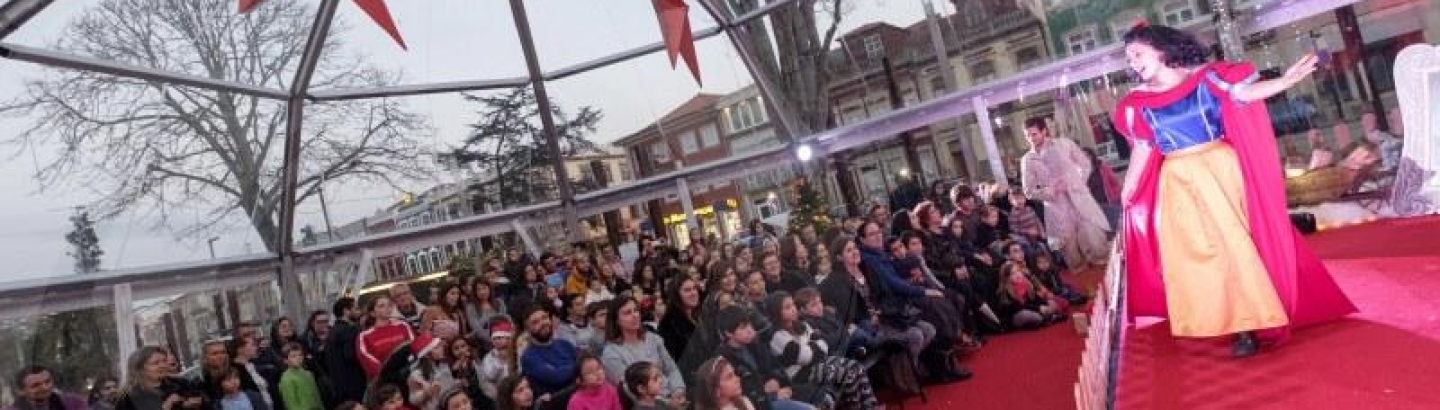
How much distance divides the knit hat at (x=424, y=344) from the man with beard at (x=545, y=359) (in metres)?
0.92

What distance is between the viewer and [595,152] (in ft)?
48.3

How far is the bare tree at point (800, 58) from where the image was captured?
45.6ft

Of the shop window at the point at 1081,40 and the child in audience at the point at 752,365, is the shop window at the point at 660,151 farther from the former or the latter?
the child in audience at the point at 752,365

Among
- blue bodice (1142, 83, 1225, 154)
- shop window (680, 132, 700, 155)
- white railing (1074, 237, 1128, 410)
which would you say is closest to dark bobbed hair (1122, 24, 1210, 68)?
blue bodice (1142, 83, 1225, 154)

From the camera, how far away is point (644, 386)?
13.3 feet

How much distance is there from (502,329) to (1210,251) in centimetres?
389

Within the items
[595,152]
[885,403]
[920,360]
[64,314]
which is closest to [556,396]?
[885,403]

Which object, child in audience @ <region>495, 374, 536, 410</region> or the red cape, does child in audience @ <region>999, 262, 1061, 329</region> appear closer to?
the red cape

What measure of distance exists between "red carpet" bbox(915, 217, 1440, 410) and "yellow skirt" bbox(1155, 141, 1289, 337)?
189 mm

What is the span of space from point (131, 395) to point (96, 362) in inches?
96.6

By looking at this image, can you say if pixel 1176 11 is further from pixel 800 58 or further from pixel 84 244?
pixel 84 244

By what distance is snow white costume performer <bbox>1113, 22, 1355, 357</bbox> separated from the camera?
3959mm

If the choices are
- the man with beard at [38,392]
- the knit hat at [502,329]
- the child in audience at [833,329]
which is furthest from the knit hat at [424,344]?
the child in audience at [833,329]

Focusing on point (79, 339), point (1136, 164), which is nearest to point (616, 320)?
point (1136, 164)
